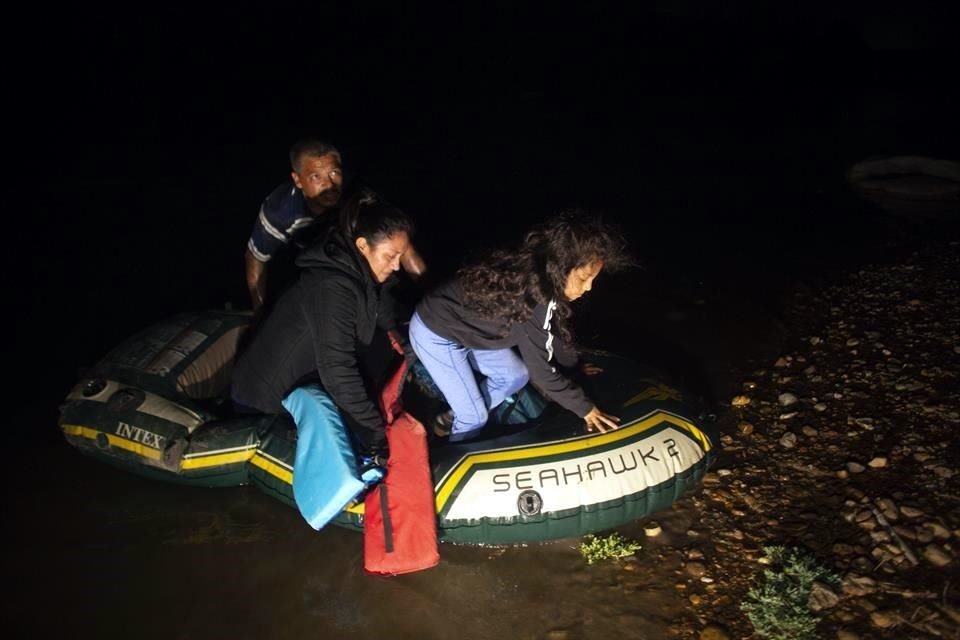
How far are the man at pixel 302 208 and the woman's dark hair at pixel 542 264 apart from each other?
47.4 inches

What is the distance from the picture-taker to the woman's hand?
9.82ft

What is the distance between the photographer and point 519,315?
275 cm

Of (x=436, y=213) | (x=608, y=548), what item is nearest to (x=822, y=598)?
(x=608, y=548)

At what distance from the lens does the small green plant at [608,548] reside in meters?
2.88

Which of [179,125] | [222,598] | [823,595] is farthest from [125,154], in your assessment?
[823,595]

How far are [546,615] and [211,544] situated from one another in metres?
1.68

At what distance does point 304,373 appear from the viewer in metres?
3.37

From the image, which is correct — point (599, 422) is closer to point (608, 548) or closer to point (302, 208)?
point (608, 548)

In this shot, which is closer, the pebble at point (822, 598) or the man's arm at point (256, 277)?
the pebble at point (822, 598)

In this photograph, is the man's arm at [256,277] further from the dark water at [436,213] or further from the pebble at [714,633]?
the pebble at [714,633]

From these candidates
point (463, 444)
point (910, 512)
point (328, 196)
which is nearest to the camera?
point (910, 512)

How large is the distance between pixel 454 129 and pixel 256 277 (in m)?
7.44

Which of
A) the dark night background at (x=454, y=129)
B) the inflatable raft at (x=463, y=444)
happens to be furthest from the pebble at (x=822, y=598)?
the dark night background at (x=454, y=129)

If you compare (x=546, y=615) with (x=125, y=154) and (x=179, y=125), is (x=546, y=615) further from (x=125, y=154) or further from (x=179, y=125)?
(x=179, y=125)
